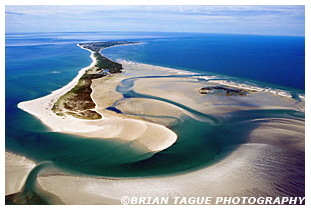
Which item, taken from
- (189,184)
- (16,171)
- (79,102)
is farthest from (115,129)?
(189,184)

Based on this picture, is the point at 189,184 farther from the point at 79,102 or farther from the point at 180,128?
the point at 79,102

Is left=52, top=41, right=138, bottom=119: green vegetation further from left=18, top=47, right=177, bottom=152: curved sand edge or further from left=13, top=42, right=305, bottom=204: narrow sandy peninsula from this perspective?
left=18, top=47, right=177, bottom=152: curved sand edge

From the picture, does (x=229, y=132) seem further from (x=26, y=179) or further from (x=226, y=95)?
(x=26, y=179)

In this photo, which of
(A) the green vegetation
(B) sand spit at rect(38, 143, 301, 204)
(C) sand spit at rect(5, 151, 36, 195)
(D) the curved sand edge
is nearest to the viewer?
(B) sand spit at rect(38, 143, 301, 204)

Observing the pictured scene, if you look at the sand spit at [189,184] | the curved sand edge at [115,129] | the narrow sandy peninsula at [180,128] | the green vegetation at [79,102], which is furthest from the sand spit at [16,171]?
the green vegetation at [79,102]

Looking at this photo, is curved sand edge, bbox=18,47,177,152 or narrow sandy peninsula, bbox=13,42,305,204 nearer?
narrow sandy peninsula, bbox=13,42,305,204

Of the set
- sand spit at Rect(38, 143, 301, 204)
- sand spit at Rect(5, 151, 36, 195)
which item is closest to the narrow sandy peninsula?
sand spit at Rect(38, 143, 301, 204)

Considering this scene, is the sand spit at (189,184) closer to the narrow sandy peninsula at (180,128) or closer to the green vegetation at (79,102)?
the narrow sandy peninsula at (180,128)

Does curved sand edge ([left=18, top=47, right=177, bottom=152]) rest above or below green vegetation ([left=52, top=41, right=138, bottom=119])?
below
